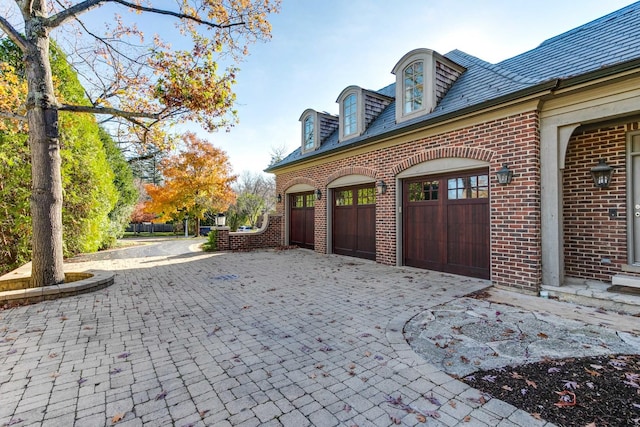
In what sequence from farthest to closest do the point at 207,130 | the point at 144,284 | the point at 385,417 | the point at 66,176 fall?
the point at 66,176, the point at 207,130, the point at 144,284, the point at 385,417

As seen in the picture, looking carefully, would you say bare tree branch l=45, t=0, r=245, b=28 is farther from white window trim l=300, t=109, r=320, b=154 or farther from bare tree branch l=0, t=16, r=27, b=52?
white window trim l=300, t=109, r=320, b=154

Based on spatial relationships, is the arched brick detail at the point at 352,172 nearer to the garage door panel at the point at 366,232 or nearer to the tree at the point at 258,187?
the garage door panel at the point at 366,232

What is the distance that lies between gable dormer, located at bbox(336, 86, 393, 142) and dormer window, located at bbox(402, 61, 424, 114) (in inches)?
66.2

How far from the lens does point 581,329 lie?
3494 millimetres

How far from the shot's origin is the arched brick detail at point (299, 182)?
10.8m

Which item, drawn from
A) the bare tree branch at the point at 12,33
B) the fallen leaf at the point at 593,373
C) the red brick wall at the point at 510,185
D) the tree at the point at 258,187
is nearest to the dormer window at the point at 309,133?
the red brick wall at the point at 510,185

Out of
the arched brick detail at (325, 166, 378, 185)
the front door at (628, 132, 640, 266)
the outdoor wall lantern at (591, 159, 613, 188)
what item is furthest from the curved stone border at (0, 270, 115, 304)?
the front door at (628, 132, 640, 266)

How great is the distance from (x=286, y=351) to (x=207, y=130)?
561cm

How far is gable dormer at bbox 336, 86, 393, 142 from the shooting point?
29.9 ft

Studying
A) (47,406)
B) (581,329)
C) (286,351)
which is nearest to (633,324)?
(581,329)

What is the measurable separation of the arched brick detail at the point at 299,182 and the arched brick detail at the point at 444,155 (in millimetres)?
3784

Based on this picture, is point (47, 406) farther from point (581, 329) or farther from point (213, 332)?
point (581, 329)

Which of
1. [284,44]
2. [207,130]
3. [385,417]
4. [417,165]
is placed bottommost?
[385,417]

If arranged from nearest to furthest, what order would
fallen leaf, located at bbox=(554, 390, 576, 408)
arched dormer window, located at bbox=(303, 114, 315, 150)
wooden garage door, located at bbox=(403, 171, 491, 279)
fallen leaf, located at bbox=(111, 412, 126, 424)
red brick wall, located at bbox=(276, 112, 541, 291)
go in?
fallen leaf, located at bbox=(111, 412, 126, 424) → fallen leaf, located at bbox=(554, 390, 576, 408) → red brick wall, located at bbox=(276, 112, 541, 291) → wooden garage door, located at bbox=(403, 171, 491, 279) → arched dormer window, located at bbox=(303, 114, 315, 150)
